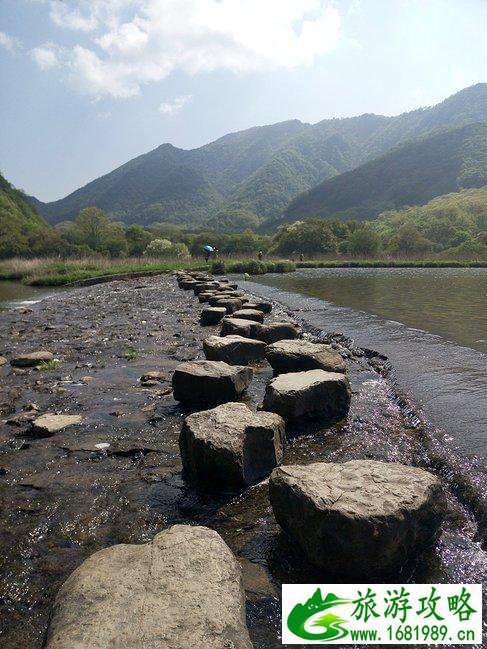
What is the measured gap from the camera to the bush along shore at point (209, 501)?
7.04 ft

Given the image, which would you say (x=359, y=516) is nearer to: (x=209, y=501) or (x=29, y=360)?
(x=209, y=501)

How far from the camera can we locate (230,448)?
3500mm

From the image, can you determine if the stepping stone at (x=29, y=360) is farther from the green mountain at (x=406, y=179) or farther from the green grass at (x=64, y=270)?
the green mountain at (x=406, y=179)

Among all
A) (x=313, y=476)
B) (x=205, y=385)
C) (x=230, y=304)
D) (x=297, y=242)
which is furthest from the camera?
(x=297, y=242)

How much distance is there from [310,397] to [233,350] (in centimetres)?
241

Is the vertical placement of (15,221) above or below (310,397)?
above

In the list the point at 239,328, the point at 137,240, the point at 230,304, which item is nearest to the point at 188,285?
the point at 230,304

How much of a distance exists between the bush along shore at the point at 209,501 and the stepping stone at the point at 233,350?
64 cm

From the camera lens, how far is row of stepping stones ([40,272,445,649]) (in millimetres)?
1927

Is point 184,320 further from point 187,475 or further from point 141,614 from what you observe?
point 141,614

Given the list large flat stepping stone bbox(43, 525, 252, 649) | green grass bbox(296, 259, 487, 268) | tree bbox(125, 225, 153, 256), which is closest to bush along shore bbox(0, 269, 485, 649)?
large flat stepping stone bbox(43, 525, 252, 649)

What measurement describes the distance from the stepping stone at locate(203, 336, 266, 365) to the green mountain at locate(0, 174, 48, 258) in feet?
195

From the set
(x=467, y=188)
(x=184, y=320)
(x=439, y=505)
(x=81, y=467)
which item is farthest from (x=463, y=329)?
(x=467, y=188)

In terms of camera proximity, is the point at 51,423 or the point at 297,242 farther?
the point at 297,242
